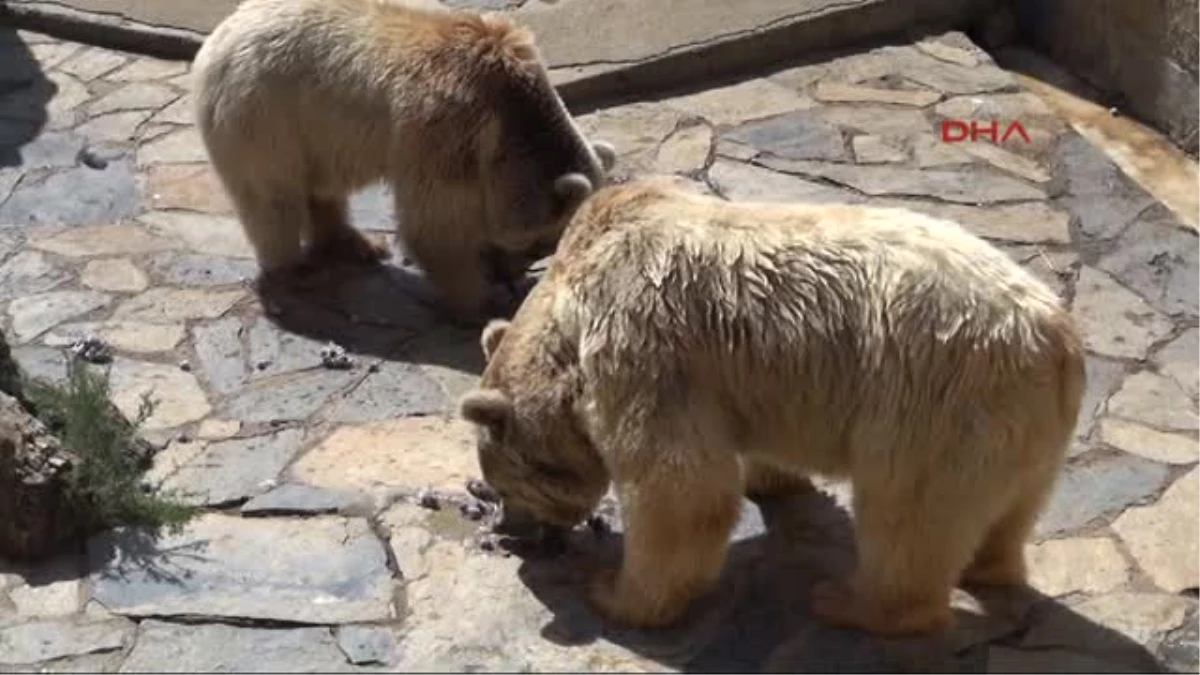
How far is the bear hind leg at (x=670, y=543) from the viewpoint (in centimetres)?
524

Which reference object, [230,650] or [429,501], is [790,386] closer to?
[429,501]

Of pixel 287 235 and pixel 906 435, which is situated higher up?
pixel 906 435

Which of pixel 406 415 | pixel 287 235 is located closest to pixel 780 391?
pixel 406 415

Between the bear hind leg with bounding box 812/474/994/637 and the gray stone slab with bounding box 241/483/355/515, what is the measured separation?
1630mm

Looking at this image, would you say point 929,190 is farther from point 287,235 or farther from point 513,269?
point 287,235

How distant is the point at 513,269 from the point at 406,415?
907 mm

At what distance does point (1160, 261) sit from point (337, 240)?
3168 mm

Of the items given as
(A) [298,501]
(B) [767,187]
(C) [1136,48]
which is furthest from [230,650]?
(C) [1136,48]

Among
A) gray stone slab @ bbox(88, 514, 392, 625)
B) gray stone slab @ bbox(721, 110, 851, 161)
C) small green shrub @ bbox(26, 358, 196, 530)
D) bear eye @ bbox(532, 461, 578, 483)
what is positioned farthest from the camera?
gray stone slab @ bbox(721, 110, 851, 161)

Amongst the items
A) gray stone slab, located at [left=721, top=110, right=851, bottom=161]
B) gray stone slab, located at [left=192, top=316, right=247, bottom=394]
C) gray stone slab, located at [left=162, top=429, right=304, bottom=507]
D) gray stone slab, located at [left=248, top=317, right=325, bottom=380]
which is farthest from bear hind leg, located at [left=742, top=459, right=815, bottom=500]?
gray stone slab, located at [left=721, top=110, right=851, bottom=161]

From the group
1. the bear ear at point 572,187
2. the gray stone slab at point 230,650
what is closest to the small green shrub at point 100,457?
the gray stone slab at point 230,650

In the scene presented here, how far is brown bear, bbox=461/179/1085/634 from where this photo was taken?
16.5 feet

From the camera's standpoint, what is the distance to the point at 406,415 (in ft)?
22.2

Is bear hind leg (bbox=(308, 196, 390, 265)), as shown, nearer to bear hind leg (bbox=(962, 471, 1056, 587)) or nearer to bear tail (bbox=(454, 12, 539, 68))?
bear tail (bbox=(454, 12, 539, 68))
